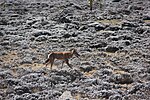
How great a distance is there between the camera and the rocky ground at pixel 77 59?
14211 mm

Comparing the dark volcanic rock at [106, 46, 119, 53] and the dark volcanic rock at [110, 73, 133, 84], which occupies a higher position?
the dark volcanic rock at [110, 73, 133, 84]

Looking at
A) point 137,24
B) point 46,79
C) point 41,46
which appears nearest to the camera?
point 46,79

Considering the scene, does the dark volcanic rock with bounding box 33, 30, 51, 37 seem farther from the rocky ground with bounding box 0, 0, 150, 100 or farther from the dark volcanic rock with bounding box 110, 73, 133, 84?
the dark volcanic rock with bounding box 110, 73, 133, 84

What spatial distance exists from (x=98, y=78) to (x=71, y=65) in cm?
288

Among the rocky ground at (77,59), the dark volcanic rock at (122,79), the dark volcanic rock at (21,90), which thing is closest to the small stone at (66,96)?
the rocky ground at (77,59)

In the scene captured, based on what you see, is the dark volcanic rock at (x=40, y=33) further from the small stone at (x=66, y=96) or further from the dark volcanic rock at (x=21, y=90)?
the small stone at (x=66, y=96)

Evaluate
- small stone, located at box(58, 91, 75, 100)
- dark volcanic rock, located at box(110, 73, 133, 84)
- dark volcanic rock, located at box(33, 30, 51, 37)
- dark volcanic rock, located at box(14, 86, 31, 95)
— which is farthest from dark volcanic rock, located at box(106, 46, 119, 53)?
dark volcanic rock, located at box(14, 86, 31, 95)

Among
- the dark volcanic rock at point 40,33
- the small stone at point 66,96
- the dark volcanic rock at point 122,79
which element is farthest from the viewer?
the dark volcanic rock at point 40,33

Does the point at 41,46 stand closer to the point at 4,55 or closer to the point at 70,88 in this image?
the point at 4,55

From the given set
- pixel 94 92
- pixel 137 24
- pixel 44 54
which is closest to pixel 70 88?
pixel 94 92

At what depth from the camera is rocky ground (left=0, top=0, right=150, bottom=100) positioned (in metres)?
14.2

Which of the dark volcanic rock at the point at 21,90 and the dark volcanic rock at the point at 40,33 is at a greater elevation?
the dark volcanic rock at the point at 21,90

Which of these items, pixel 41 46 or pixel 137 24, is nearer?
pixel 41 46

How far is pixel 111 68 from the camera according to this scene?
18.3m
